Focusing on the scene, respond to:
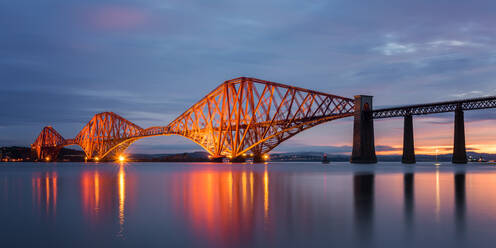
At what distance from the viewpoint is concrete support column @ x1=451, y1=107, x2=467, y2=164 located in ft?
221

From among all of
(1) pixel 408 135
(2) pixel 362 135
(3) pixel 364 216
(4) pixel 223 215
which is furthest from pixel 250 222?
(2) pixel 362 135

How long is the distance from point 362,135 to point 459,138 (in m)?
18.9

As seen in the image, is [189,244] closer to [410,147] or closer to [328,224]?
[328,224]

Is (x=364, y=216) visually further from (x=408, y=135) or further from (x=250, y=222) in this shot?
(x=408, y=135)

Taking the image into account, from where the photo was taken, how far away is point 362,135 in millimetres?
82688

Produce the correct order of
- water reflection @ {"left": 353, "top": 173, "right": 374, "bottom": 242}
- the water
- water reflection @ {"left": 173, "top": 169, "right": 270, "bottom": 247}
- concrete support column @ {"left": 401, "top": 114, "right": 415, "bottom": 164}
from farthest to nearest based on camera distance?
Result: concrete support column @ {"left": 401, "top": 114, "right": 415, "bottom": 164}, water reflection @ {"left": 353, "top": 173, "right": 374, "bottom": 242}, water reflection @ {"left": 173, "top": 169, "right": 270, "bottom": 247}, the water

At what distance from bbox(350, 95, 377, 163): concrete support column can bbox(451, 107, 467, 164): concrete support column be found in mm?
16449

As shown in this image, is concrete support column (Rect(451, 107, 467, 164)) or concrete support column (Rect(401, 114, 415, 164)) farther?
concrete support column (Rect(401, 114, 415, 164))

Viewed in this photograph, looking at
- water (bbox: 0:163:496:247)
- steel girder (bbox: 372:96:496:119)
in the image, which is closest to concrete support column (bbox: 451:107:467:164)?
steel girder (bbox: 372:96:496:119)

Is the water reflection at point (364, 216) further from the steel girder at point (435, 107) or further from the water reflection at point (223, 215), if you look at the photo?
the steel girder at point (435, 107)

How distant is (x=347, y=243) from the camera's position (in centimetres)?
1068

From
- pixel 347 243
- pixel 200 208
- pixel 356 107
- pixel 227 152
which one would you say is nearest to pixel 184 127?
pixel 227 152

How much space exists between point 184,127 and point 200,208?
347ft

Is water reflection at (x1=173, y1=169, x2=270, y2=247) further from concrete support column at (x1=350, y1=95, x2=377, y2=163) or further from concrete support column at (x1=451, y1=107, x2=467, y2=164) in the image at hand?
concrete support column at (x1=350, y1=95, x2=377, y2=163)
